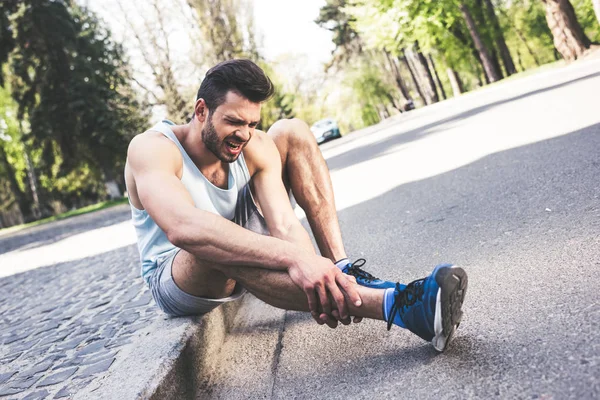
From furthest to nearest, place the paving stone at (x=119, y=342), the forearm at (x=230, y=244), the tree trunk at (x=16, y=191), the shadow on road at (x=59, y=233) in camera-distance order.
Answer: the tree trunk at (x=16, y=191) < the shadow on road at (x=59, y=233) < the paving stone at (x=119, y=342) < the forearm at (x=230, y=244)

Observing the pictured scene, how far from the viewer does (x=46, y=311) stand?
4637mm

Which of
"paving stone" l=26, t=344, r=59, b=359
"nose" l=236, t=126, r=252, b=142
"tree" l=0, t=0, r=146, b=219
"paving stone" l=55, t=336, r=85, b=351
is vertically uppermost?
"tree" l=0, t=0, r=146, b=219

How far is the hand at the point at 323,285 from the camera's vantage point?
1985 mm

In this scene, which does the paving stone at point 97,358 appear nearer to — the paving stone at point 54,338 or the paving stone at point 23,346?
the paving stone at point 54,338

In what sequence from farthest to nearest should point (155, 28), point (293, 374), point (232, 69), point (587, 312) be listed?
point (155, 28) < point (232, 69) < point (293, 374) < point (587, 312)

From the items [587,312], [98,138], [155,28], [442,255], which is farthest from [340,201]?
[98,138]

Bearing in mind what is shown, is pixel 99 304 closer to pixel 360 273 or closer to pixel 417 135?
pixel 360 273

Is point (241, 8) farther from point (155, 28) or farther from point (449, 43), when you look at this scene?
point (449, 43)

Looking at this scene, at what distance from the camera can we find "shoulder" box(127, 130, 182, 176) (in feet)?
7.98

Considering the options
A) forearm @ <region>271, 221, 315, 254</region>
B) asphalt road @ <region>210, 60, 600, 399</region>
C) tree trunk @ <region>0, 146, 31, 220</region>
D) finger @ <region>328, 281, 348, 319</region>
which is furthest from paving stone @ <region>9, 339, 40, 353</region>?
tree trunk @ <region>0, 146, 31, 220</region>

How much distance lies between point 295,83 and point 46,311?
45.6m

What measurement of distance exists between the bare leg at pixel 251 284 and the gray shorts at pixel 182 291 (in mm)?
49

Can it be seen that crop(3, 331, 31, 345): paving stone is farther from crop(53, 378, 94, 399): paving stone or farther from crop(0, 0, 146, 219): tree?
crop(0, 0, 146, 219): tree

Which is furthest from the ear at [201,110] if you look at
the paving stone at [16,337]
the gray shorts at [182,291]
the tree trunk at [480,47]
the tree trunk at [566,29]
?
the tree trunk at [480,47]
